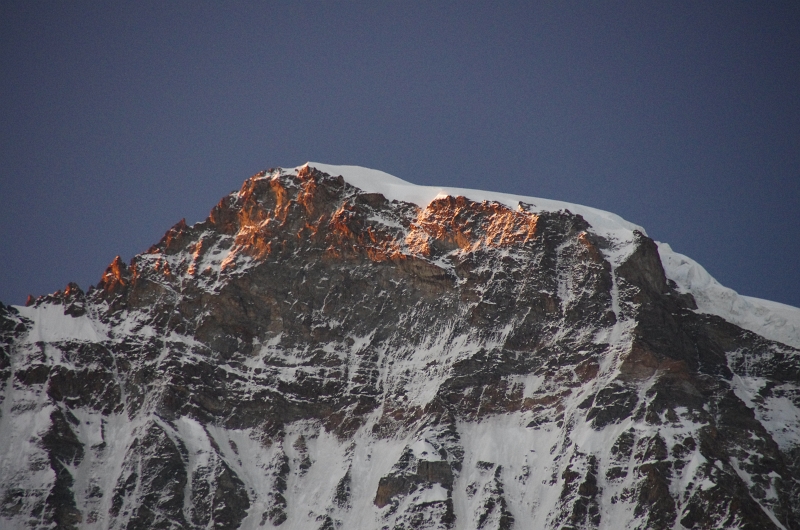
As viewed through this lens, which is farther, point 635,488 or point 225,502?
point 225,502

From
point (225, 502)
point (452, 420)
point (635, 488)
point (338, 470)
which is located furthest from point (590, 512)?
point (225, 502)

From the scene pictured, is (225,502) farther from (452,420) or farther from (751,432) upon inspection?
(751,432)

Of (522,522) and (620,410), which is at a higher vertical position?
(620,410)

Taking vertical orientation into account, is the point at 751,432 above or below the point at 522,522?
above

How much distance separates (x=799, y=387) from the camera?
194 m

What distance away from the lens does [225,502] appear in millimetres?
189625

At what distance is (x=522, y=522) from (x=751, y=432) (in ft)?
109

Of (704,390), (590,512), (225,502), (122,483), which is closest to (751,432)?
(704,390)

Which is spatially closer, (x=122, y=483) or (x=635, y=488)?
(x=635, y=488)

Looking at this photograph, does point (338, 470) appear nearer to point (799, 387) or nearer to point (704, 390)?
point (704, 390)

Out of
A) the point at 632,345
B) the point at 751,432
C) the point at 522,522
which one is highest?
the point at 632,345

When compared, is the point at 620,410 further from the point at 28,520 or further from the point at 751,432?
the point at 28,520

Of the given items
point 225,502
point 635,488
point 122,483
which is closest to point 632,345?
point 635,488

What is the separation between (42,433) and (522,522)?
69.7m
